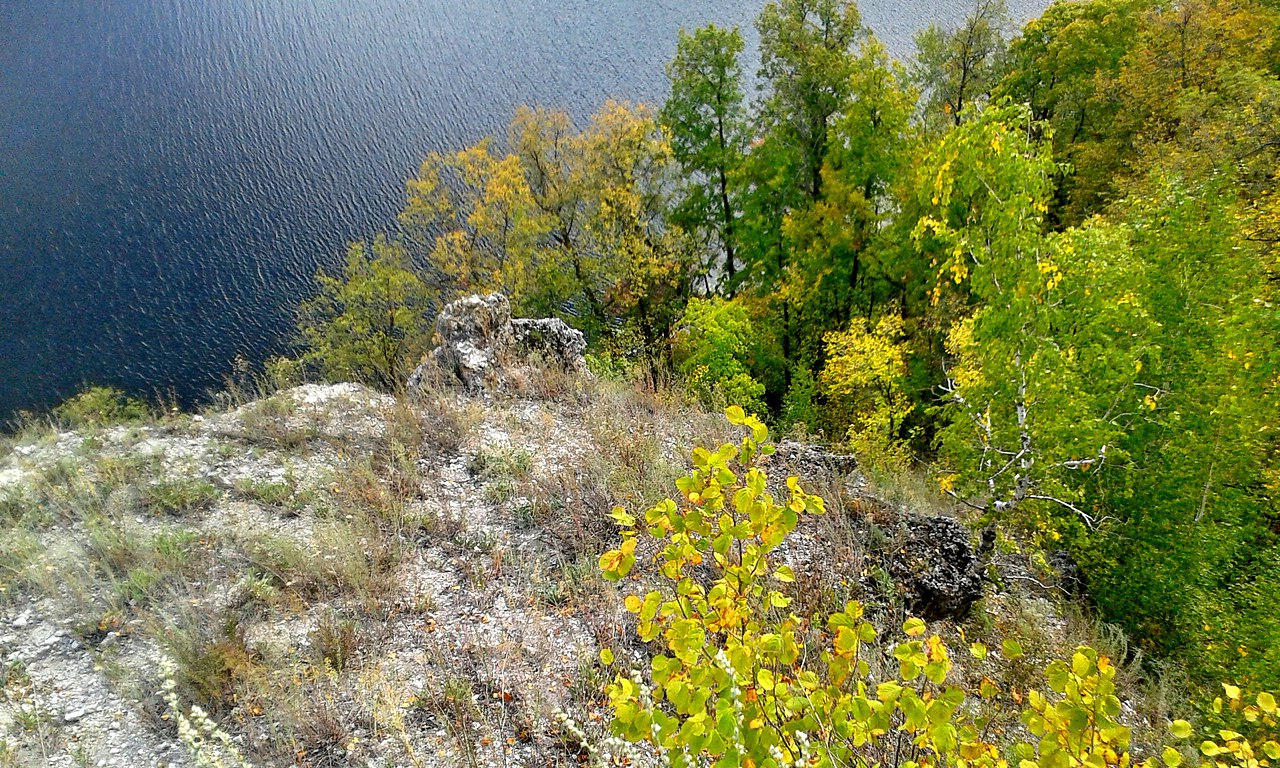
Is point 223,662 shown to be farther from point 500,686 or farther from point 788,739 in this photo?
point 788,739

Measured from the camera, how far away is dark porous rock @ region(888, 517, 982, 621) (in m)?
4.96

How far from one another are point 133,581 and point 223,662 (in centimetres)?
140

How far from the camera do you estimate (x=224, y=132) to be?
2795 cm

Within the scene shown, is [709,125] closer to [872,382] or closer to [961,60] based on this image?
[961,60]

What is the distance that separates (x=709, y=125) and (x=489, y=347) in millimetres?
11857

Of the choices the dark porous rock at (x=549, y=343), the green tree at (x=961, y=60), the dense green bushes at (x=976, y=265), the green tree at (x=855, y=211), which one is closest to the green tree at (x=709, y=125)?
the dense green bushes at (x=976, y=265)

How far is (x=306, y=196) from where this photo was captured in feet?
83.1

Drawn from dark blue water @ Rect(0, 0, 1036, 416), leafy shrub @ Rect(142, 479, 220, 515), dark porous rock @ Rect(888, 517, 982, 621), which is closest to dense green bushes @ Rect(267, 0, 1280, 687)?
dark porous rock @ Rect(888, 517, 982, 621)

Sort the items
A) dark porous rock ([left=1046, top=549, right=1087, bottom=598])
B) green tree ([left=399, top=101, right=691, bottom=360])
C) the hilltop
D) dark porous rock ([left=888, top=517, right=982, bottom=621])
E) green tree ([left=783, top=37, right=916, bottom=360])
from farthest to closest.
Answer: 1. green tree ([left=399, top=101, right=691, bottom=360])
2. green tree ([left=783, top=37, right=916, bottom=360])
3. dark porous rock ([left=1046, top=549, right=1087, bottom=598])
4. dark porous rock ([left=888, top=517, right=982, bottom=621])
5. the hilltop

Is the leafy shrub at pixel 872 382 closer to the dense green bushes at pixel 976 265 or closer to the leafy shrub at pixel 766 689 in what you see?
the dense green bushes at pixel 976 265

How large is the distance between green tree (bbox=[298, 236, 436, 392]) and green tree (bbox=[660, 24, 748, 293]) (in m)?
8.63

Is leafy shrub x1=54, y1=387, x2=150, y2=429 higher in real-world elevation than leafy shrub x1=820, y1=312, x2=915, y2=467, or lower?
higher

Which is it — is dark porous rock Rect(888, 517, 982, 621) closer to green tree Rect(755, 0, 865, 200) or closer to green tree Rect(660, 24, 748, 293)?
green tree Rect(755, 0, 865, 200)

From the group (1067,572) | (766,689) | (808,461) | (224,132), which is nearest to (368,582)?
(766,689)
